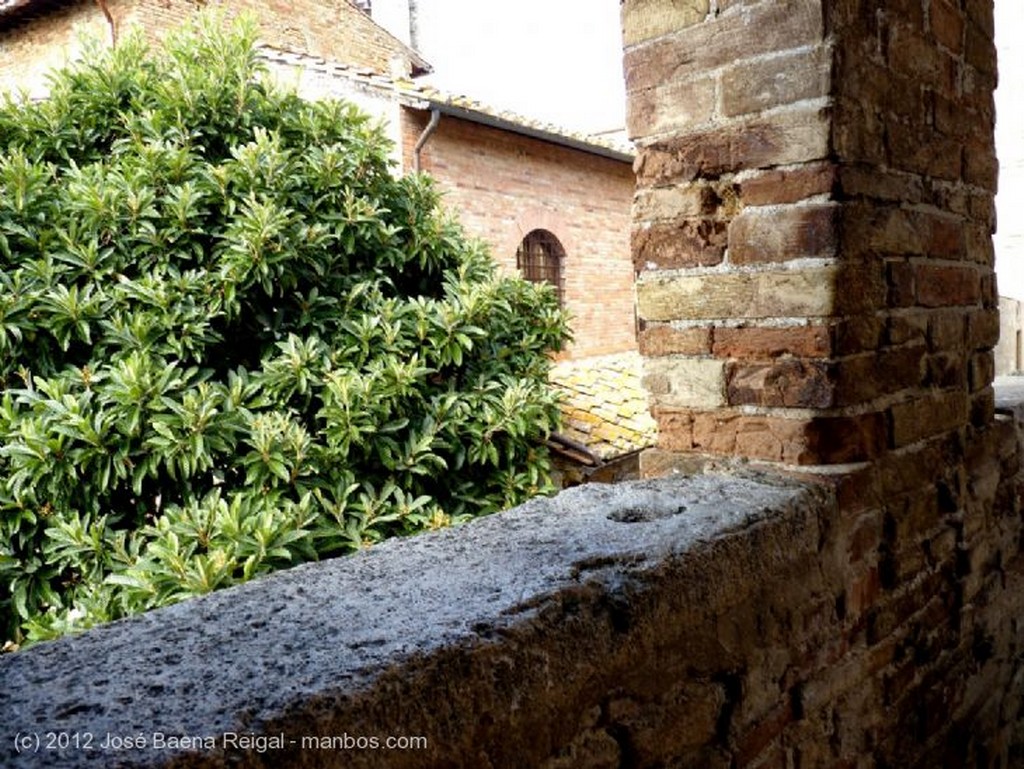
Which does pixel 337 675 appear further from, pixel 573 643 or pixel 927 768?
pixel 927 768

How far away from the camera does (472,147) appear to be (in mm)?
9977

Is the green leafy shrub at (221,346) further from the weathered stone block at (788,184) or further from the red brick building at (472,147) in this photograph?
the red brick building at (472,147)

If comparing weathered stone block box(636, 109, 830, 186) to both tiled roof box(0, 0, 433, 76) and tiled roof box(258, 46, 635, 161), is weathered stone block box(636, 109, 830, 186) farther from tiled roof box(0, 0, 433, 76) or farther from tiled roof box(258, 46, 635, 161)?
tiled roof box(0, 0, 433, 76)

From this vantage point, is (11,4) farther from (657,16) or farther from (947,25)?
(947,25)

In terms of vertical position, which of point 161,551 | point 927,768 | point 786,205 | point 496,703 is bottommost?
point 927,768

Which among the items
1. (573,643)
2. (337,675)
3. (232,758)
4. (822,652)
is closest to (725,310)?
(822,652)

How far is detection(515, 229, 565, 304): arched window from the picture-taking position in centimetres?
1128

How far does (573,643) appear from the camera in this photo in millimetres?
970

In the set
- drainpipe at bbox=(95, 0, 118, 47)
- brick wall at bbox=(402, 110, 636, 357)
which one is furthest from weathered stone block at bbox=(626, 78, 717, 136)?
drainpipe at bbox=(95, 0, 118, 47)

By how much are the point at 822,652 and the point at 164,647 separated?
1144mm

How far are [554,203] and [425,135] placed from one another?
278 centimetres

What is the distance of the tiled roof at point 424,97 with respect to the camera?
8781mm

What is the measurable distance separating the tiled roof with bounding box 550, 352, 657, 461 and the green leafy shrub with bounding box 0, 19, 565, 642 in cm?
135

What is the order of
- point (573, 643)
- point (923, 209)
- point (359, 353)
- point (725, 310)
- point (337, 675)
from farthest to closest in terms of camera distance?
point (359, 353)
point (923, 209)
point (725, 310)
point (573, 643)
point (337, 675)
